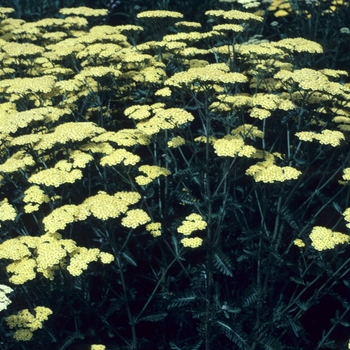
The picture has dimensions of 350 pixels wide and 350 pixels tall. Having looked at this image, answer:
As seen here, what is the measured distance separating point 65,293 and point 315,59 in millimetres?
4108

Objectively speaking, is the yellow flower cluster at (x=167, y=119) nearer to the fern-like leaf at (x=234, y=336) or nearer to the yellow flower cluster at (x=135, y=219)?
the yellow flower cluster at (x=135, y=219)

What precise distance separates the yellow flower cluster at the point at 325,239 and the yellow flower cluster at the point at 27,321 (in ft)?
5.70

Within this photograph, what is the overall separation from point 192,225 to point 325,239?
87cm

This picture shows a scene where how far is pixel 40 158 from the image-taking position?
3.91 meters

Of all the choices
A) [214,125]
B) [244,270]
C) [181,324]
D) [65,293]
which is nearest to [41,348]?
[65,293]

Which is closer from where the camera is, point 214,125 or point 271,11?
point 214,125

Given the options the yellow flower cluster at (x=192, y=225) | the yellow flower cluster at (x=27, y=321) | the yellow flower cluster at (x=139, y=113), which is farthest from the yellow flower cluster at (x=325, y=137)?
the yellow flower cluster at (x=27, y=321)

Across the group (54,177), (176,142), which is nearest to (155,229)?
(176,142)

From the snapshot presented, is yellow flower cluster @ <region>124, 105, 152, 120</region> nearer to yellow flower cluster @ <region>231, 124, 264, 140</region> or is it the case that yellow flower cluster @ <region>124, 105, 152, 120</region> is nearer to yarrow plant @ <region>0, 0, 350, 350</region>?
yarrow plant @ <region>0, 0, 350, 350</region>

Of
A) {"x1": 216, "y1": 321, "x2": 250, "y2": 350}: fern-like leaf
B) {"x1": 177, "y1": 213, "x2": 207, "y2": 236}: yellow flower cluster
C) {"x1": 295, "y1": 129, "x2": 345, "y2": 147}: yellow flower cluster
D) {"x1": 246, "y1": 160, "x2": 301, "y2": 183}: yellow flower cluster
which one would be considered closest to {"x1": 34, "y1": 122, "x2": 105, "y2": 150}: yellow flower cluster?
{"x1": 177, "y1": 213, "x2": 207, "y2": 236}: yellow flower cluster

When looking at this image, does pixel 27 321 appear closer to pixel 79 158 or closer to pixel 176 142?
pixel 79 158

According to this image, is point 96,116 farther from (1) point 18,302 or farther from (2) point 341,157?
(2) point 341,157

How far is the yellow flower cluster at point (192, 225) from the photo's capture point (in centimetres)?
344

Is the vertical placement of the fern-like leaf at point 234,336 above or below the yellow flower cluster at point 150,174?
below
